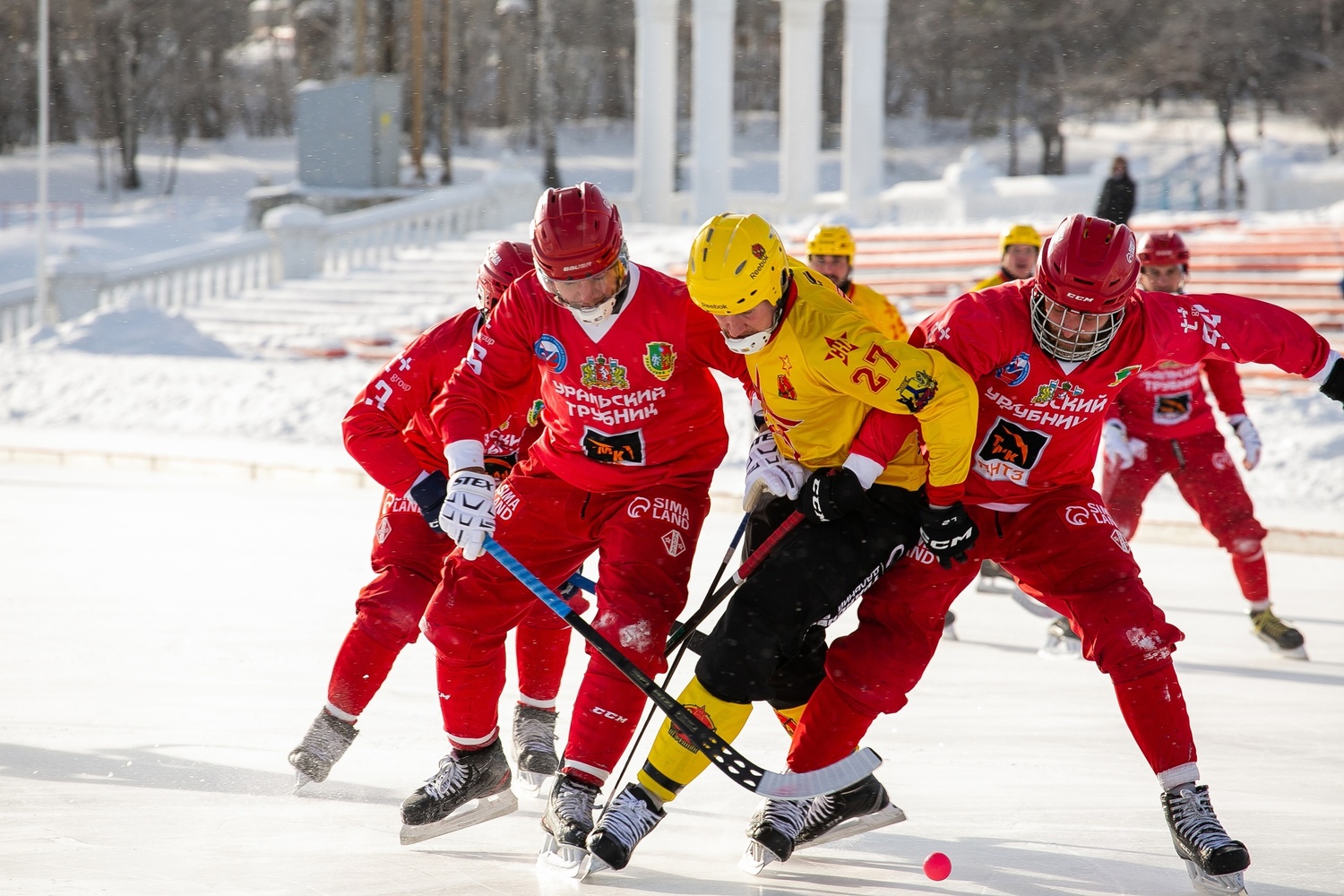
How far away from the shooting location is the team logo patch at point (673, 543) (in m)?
3.71

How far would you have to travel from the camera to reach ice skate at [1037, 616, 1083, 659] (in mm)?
6008

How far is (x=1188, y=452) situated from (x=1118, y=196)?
1070cm

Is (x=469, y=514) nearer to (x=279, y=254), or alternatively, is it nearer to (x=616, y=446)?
(x=616, y=446)

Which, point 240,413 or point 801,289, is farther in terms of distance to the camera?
point 240,413

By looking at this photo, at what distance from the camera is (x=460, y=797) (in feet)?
12.3

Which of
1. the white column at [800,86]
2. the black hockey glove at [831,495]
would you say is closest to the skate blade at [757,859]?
the black hockey glove at [831,495]

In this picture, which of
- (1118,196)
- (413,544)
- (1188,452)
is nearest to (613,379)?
(413,544)

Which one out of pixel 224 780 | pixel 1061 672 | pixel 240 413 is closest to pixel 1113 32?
pixel 240 413

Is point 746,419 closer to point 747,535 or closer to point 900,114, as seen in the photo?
point 747,535

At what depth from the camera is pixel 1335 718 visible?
5.07 metres

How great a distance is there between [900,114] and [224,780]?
4400 cm

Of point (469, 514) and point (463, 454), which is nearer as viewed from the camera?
point (469, 514)

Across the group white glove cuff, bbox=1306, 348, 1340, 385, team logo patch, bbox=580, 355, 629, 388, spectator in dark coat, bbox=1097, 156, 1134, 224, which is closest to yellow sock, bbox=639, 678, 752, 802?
team logo patch, bbox=580, 355, 629, 388

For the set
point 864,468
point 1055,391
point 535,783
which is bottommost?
point 535,783
